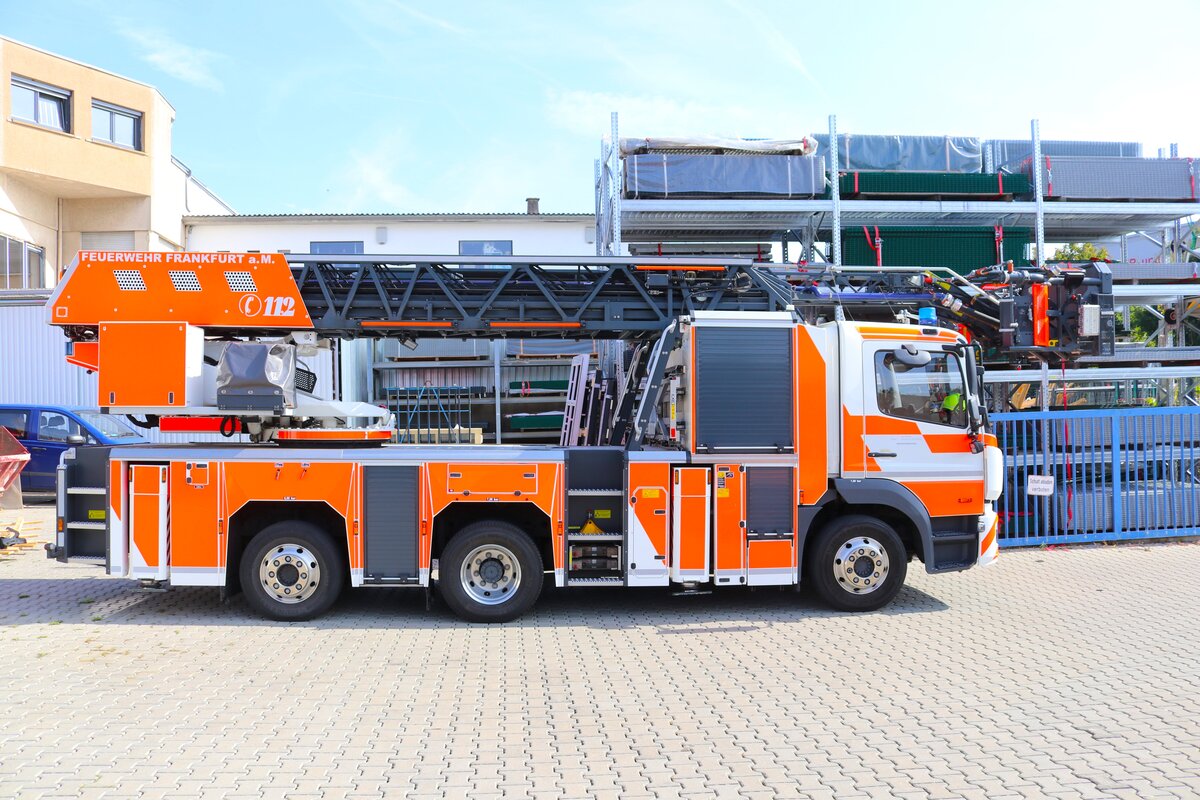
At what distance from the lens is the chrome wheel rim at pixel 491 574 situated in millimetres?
7500

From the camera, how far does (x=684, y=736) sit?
4.82m

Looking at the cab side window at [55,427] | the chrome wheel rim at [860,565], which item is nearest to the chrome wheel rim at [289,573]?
the chrome wheel rim at [860,565]

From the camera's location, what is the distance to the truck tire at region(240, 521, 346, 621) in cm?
750

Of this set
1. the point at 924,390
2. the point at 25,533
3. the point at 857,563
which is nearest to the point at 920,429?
the point at 924,390

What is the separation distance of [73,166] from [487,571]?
23170 mm

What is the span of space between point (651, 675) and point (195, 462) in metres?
4.36

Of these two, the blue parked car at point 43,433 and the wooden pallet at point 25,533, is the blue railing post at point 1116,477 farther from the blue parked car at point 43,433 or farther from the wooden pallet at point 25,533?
the blue parked car at point 43,433

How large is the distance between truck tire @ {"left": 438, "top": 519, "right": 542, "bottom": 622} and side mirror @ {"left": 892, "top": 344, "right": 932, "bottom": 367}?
367 centimetres

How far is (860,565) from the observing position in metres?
7.79

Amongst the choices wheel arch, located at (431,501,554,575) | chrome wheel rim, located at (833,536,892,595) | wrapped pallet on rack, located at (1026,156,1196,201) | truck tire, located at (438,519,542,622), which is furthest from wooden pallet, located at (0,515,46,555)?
wrapped pallet on rack, located at (1026,156,1196,201)

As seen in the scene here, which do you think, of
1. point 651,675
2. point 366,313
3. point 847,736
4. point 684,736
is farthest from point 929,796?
point 366,313

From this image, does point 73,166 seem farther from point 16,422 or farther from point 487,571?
point 487,571

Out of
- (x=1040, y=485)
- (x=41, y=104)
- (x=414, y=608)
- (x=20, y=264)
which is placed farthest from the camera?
(x=20, y=264)

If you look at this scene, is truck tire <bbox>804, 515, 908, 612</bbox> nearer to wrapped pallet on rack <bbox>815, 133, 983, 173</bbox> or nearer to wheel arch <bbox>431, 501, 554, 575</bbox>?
wheel arch <bbox>431, 501, 554, 575</bbox>
